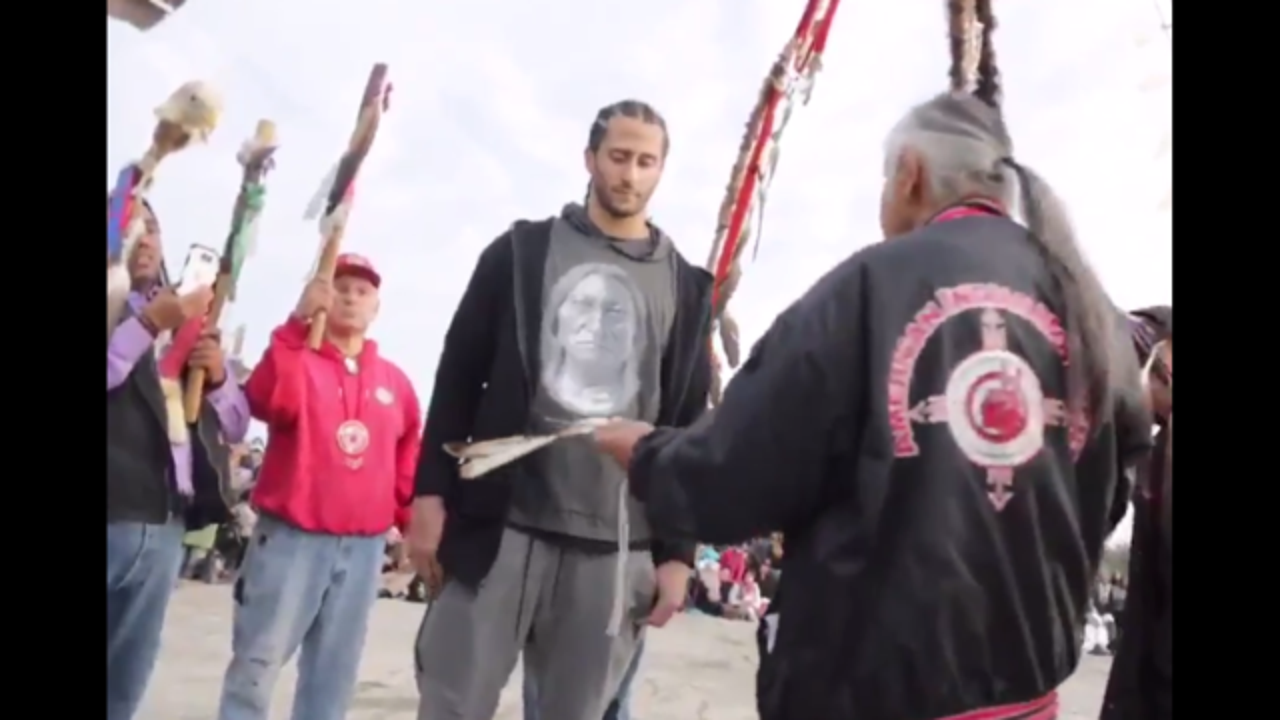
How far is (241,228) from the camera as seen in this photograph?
3.77 feet

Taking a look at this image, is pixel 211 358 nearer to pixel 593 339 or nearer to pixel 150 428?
pixel 150 428

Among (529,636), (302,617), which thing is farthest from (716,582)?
(302,617)

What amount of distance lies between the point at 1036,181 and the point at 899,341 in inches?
9.2

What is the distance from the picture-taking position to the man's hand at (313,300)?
1.15 metres

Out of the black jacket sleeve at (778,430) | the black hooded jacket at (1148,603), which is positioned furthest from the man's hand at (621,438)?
the black hooded jacket at (1148,603)

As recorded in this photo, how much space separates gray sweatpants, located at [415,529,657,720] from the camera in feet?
3.58

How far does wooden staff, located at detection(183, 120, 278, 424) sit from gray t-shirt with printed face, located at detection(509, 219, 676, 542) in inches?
11.5

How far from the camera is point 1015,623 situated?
78 centimetres

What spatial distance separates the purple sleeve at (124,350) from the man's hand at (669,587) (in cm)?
53

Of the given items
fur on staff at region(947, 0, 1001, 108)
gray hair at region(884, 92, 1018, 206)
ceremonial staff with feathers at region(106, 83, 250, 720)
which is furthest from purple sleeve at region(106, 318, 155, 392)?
fur on staff at region(947, 0, 1001, 108)

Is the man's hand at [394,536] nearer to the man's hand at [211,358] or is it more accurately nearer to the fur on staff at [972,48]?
the man's hand at [211,358]

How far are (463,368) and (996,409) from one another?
55 centimetres
